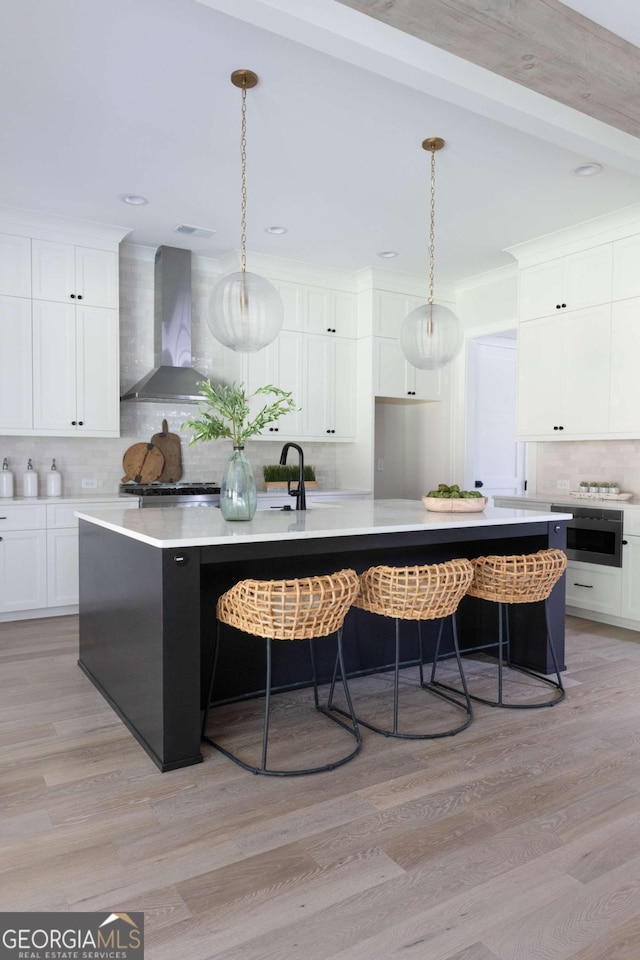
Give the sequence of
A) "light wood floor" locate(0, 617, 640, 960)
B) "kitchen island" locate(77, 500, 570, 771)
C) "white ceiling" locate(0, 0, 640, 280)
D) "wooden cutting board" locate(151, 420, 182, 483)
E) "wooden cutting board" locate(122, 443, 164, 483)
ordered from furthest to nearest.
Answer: "wooden cutting board" locate(151, 420, 182, 483)
"wooden cutting board" locate(122, 443, 164, 483)
"white ceiling" locate(0, 0, 640, 280)
"kitchen island" locate(77, 500, 570, 771)
"light wood floor" locate(0, 617, 640, 960)

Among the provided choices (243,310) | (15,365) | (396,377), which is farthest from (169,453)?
(243,310)

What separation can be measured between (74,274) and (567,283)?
12.1ft

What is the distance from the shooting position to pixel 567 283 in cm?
506

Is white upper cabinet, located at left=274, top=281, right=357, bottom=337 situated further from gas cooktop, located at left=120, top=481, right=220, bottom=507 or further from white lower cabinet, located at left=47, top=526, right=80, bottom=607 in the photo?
white lower cabinet, located at left=47, top=526, right=80, bottom=607

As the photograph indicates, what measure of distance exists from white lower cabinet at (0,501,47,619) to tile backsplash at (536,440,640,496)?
13.2 feet

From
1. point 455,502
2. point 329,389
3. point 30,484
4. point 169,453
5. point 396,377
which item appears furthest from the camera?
point 396,377

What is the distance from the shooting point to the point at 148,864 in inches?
74.3

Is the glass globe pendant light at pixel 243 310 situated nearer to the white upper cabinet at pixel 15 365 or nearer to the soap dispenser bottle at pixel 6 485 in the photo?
the white upper cabinet at pixel 15 365

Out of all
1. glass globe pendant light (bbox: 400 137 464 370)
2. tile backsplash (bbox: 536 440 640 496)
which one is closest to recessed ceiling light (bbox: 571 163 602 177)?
glass globe pendant light (bbox: 400 137 464 370)

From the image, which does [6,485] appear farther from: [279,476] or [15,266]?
[279,476]

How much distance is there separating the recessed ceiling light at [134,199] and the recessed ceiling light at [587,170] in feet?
8.87

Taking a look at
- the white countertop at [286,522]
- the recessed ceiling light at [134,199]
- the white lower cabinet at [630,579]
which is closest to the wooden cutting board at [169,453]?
the recessed ceiling light at [134,199]

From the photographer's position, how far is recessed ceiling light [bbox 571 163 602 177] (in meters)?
3.86

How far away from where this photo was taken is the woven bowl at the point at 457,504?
3434 millimetres
